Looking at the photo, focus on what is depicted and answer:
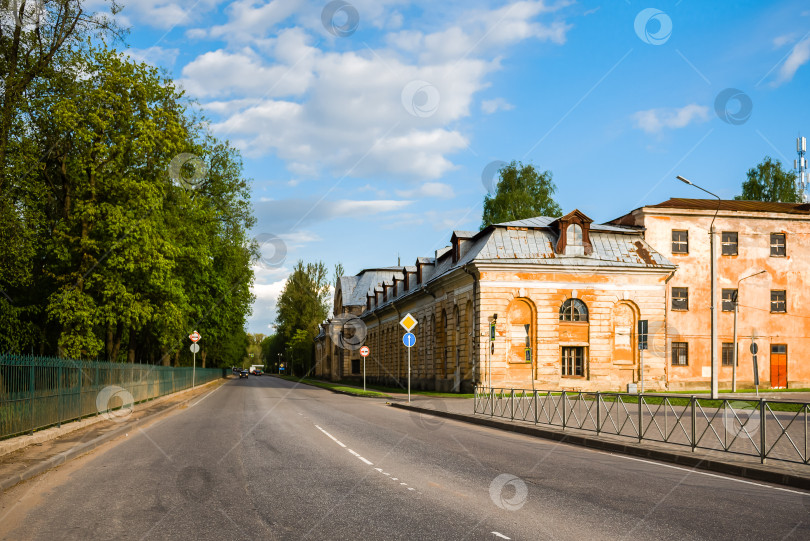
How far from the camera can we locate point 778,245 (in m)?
48.8

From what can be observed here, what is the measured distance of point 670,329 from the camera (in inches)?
1847

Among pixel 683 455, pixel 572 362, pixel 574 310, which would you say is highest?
pixel 574 310

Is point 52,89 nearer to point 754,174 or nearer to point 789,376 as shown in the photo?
point 789,376

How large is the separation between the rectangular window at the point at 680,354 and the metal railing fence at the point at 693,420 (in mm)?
28653

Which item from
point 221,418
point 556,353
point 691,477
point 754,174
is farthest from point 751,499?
point 754,174

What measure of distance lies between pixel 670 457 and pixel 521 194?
2101 inches

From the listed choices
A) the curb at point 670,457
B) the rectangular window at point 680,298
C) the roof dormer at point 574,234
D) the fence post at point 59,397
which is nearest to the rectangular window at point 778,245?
the rectangular window at point 680,298

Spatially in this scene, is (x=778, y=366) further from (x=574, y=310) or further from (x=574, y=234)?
(x=574, y=234)

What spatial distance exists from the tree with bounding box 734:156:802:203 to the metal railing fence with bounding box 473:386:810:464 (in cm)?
5360

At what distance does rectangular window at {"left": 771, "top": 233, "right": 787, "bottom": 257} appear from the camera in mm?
48719

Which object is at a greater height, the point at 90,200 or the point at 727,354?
the point at 90,200

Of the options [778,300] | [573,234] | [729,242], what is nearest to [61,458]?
[573,234]

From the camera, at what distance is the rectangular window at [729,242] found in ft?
157

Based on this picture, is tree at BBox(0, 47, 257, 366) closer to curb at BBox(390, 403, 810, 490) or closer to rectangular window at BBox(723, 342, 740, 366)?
curb at BBox(390, 403, 810, 490)
